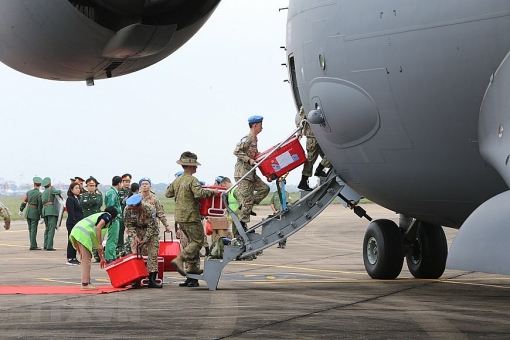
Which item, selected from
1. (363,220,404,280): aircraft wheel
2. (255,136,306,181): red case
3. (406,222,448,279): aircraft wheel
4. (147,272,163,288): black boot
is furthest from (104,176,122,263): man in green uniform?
(406,222,448,279): aircraft wheel

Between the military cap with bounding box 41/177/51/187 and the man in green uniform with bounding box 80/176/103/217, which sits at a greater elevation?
the military cap with bounding box 41/177/51/187

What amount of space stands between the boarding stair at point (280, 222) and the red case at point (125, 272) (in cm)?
76

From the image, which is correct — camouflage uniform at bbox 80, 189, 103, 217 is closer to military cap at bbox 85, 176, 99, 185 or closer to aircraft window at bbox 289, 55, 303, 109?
military cap at bbox 85, 176, 99, 185

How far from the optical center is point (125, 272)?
14133 mm

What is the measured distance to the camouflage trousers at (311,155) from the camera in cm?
1394

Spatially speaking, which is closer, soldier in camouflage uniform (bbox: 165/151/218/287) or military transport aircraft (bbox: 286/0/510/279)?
military transport aircraft (bbox: 286/0/510/279)

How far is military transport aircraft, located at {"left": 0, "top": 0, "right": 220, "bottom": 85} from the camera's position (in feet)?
28.0

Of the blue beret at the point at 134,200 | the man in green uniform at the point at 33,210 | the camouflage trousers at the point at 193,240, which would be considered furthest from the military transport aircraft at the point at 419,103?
the man in green uniform at the point at 33,210

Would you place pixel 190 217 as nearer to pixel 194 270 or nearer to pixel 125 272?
pixel 194 270

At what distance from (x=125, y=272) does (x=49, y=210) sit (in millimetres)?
9686

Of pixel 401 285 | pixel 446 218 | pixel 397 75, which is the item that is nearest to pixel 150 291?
pixel 401 285

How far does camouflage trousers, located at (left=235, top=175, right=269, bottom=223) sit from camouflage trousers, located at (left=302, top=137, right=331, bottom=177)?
3.18 feet

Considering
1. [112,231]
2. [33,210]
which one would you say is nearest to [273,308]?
[112,231]

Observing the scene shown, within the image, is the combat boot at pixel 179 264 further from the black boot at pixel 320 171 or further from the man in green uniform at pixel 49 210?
the man in green uniform at pixel 49 210
